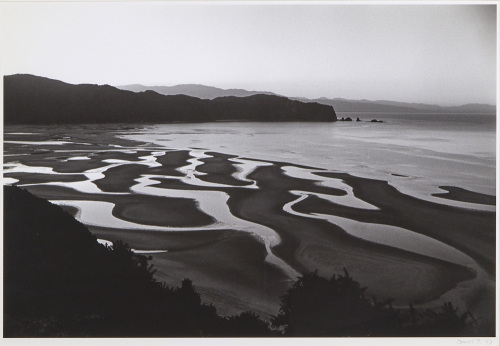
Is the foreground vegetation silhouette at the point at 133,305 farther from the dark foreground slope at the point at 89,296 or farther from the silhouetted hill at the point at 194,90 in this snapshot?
the silhouetted hill at the point at 194,90

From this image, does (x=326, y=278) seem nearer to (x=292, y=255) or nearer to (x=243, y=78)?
(x=292, y=255)

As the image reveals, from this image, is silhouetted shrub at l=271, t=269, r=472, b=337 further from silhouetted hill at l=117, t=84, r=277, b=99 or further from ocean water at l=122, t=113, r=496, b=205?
silhouetted hill at l=117, t=84, r=277, b=99

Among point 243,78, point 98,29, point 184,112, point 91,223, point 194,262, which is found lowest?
point 194,262

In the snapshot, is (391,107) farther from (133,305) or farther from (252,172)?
(133,305)

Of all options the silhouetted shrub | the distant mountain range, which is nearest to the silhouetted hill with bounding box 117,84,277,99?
the distant mountain range

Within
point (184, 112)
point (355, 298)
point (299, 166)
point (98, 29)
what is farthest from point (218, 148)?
point (355, 298)

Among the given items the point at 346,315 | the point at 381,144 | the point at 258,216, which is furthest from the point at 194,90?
the point at 346,315
